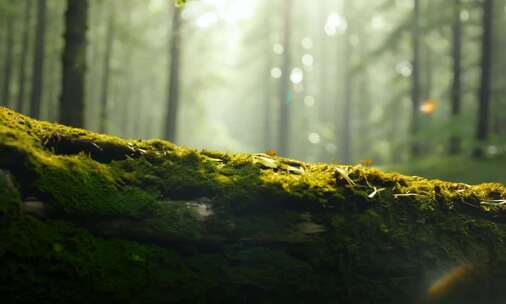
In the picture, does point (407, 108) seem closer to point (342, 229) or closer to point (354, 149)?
point (354, 149)

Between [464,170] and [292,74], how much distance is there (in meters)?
23.5

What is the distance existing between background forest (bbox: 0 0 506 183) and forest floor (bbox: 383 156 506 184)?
7 cm

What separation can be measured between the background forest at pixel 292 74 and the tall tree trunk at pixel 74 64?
0.02 m

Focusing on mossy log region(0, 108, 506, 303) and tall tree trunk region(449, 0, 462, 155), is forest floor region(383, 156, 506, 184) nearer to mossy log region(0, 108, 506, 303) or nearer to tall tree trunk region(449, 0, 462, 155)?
tall tree trunk region(449, 0, 462, 155)

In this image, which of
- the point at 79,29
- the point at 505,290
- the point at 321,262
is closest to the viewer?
the point at 321,262

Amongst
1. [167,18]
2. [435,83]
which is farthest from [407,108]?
[167,18]

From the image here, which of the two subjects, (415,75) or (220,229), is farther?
(415,75)

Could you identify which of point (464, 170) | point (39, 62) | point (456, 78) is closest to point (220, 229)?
point (464, 170)

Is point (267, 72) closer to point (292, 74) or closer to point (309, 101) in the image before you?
point (292, 74)

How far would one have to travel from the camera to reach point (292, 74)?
1494 inches

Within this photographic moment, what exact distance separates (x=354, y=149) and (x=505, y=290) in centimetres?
3586

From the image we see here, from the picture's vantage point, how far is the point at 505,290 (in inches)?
132

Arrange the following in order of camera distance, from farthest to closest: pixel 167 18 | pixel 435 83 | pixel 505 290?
pixel 435 83 < pixel 167 18 < pixel 505 290

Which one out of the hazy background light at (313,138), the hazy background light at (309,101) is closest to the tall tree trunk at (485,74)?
the hazy background light at (313,138)
